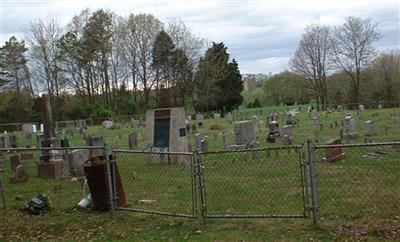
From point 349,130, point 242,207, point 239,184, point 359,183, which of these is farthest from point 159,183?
point 349,130

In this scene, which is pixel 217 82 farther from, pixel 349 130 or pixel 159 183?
pixel 159 183

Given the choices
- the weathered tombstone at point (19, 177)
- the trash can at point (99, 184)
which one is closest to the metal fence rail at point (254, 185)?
the trash can at point (99, 184)

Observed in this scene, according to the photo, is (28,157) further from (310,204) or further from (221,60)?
(221,60)

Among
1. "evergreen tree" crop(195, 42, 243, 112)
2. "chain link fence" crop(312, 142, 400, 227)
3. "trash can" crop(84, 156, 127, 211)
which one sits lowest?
"chain link fence" crop(312, 142, 400, 227)

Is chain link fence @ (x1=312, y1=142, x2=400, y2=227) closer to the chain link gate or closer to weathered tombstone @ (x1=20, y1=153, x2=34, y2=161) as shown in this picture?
the chain link gate

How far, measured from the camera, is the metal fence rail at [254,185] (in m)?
8.59

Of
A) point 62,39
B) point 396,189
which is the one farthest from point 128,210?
point 62,39

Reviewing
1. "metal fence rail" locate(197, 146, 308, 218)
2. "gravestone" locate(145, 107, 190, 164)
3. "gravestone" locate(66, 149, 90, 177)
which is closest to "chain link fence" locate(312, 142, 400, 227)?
"metal fence rail" locate(197, 146, 308, 218)

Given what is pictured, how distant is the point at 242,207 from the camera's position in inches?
374

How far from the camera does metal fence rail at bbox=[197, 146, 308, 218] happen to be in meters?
8.59

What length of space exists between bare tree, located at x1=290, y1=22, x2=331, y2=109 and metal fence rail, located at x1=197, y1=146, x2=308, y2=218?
189 ft

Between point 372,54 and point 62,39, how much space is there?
4281 centimetres

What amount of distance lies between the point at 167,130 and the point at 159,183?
17.8 ft

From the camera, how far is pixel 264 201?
32.6ft
